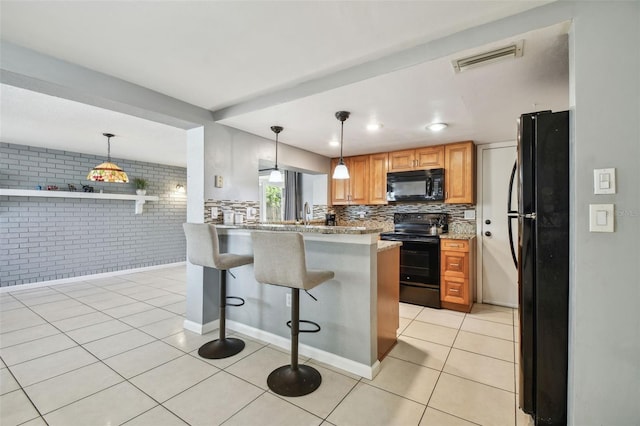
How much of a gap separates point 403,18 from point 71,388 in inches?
125

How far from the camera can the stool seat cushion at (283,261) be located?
1.90 m

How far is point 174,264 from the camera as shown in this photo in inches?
259

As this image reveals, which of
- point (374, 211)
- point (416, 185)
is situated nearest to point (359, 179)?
point (374, 211)

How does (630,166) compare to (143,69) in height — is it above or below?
below

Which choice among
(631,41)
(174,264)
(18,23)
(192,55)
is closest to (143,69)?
(192,55)

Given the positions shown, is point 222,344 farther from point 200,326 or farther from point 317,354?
point 317,354

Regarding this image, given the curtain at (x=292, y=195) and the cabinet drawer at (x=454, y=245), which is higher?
the curtain at (x=292, y=195)

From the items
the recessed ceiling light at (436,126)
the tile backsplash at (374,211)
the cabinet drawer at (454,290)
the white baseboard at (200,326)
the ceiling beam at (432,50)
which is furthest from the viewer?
the cabinet drawer at (454,290)

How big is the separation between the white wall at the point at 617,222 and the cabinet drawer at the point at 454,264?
7.17ft

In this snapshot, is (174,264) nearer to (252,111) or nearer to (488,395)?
(252,111)

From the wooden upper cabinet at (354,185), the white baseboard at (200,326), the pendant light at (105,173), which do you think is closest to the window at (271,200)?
the wooden upper cabinet at (354,185)

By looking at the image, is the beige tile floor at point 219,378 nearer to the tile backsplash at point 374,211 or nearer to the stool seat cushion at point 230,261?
the stool seat cushion at point 230,261

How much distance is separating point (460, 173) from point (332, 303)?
8.53 feet

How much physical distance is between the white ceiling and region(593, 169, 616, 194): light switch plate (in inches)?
30.8
